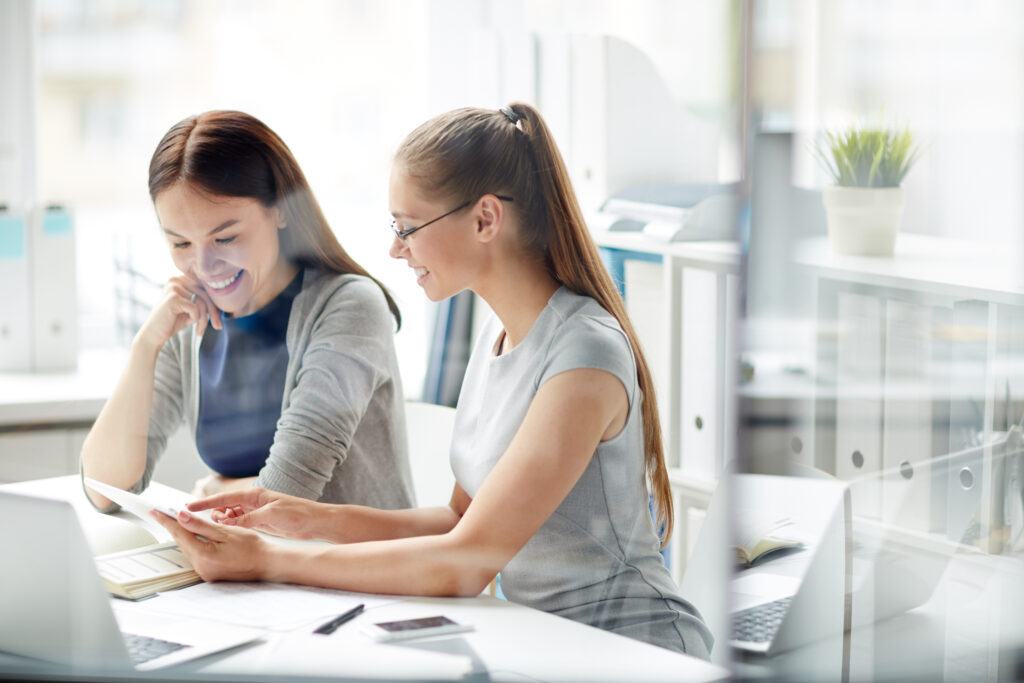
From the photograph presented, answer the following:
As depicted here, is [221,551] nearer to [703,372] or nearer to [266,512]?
[266,512]

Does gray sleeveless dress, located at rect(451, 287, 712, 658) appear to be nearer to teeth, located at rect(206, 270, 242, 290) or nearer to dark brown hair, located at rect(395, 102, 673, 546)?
dark brown hair, located at rect(395, 102, 673, 546)

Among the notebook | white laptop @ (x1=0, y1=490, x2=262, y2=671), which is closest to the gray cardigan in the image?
white laptop @ (x1=0, y1=490, x2=262, y2=671)

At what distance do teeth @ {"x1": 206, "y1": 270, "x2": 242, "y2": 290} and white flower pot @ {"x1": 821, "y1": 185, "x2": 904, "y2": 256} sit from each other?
2.26ft

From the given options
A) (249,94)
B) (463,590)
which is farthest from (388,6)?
(463,590)

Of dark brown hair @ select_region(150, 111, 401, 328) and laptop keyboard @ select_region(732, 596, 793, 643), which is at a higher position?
dark brown hair @ select_region(150, 111, 401, 328)

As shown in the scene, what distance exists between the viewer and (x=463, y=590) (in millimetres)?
1045

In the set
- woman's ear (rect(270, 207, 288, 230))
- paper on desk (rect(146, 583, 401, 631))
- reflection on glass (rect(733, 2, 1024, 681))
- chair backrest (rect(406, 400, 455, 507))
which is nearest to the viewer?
reflection on glass (rect(733, 2, 1024, 681))

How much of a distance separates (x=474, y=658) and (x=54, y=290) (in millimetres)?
725

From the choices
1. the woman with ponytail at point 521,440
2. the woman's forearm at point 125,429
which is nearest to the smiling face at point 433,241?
the woman with ponytail at point 521,440

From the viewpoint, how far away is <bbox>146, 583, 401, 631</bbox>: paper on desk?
0.97 m

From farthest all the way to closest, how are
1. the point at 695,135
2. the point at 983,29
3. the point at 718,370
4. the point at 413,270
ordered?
1. the point at 413,270
2. the point at 718,370
3. the point at 695,135
4. the point at 983,29

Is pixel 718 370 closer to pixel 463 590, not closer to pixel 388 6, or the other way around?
pixel 463 590

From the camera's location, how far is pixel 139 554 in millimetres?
1085

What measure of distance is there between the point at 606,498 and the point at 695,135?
1.30 feet
